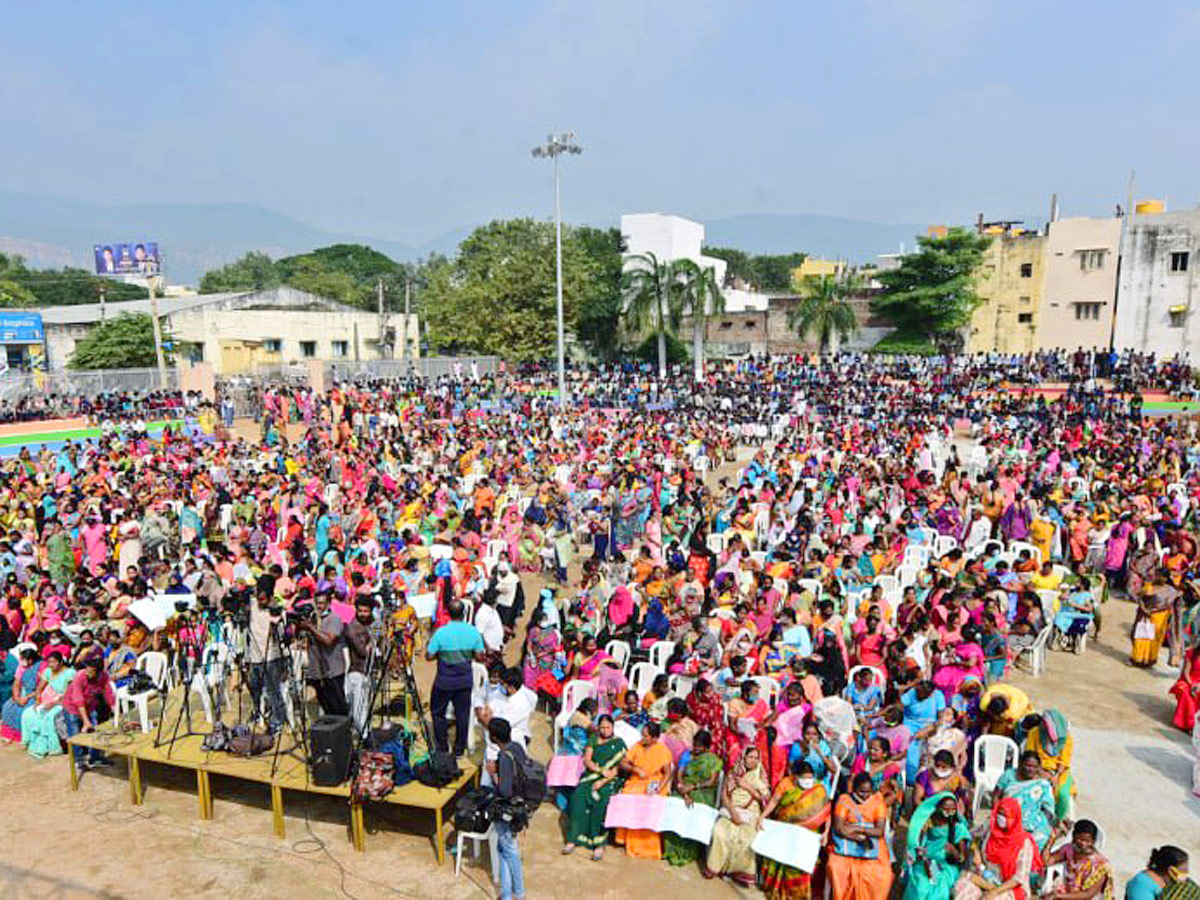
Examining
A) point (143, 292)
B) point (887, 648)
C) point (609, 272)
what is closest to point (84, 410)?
point (609, 272)

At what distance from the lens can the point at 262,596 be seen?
23.6 ft

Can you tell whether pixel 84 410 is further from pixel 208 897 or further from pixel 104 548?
pixel 208 897

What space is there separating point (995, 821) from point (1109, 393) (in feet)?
87.9

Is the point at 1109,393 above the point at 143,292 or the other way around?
the other way around

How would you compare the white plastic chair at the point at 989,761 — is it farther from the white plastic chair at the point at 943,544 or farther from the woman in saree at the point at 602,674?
the white plastic chair at the point at 943,544

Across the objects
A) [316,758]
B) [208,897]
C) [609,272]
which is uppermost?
[609,272]

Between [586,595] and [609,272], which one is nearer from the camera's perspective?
[586,595]

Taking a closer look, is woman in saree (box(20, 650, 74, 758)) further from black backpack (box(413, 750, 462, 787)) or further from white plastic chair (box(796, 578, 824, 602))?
white plastic chair (box(796, 578, 824, 602))

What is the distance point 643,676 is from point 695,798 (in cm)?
182

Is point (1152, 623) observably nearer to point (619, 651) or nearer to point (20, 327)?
point (619, 651)

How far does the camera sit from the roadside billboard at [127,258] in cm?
3712

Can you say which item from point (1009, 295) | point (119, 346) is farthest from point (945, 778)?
point (1009, 295)

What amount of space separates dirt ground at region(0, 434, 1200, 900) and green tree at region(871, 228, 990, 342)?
34.2 m

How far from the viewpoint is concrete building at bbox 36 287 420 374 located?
39.8 metres
